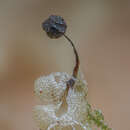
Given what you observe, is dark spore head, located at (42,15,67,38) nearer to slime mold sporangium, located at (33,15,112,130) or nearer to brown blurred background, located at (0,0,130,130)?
slime mold sporangium, located at (33,15,112,130)

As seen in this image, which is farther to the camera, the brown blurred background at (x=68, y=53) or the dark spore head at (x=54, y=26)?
the brown blurred background at (x=68, y=53)

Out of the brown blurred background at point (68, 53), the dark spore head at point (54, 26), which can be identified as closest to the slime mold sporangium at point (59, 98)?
the dark spore head at point (54, 26)

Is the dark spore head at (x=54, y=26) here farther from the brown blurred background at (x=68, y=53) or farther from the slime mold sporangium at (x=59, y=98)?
the brown blurred background at (x=68, y=53)

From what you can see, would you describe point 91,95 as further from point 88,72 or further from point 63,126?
point 63,126

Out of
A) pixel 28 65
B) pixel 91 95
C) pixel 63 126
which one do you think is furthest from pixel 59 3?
pixel 63 126

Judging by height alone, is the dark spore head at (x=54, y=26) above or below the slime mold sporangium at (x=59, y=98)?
above
